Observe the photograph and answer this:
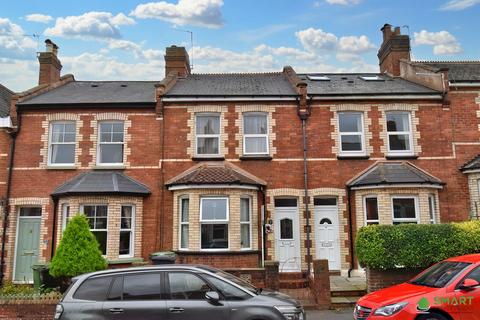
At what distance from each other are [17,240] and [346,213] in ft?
41.5

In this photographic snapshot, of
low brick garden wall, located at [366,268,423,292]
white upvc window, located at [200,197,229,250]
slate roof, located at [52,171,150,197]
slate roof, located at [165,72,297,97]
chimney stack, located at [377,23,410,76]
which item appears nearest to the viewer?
low brick garden wall, located at [366,268,423,292]

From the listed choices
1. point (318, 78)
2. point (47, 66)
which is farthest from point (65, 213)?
point (318, 78)

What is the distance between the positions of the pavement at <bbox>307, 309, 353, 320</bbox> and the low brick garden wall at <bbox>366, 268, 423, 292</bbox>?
1199 millimetres

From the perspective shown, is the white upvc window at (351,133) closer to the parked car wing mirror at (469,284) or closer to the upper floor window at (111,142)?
the upper floor window at (111,142)

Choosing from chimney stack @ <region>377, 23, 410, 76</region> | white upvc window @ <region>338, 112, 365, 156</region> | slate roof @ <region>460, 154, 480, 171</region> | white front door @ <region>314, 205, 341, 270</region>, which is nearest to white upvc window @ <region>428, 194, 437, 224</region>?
slate roof @ <region>460, 154, 480, 171</region>

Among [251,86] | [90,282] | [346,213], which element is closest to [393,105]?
[346,213]

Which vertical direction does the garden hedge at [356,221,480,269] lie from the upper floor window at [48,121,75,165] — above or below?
below

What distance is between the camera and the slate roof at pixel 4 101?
17142 millimetres

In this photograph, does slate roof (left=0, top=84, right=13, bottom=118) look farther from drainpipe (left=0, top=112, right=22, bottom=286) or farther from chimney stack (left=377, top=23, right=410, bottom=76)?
chimney stack (left=377, top=23, right=410, bottom=76)

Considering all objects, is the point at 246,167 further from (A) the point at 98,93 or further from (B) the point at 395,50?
(B) the point at 395,50

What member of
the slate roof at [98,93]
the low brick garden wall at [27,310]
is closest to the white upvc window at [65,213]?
the slate roof at [98,93]

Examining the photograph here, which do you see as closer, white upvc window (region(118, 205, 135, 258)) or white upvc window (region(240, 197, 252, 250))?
white upvc window (region(240, 197, 252, 250))

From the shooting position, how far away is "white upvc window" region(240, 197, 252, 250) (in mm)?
14719

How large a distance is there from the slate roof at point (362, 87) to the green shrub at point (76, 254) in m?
9.93
